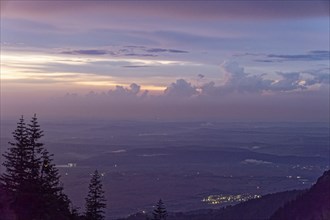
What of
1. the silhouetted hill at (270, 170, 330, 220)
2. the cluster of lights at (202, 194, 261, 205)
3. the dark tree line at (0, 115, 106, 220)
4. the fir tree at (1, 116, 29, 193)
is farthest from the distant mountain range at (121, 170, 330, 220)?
the fir tree at (1, 116, 29, 193)

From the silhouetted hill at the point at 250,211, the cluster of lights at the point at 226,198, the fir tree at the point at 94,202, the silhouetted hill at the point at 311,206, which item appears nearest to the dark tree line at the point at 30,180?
the fir tree at the point at 94,202

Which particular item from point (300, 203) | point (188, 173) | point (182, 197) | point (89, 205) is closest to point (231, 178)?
point (188, 173)

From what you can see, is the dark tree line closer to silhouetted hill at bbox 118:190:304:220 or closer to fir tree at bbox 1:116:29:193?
fir tree at bbox 1:116:29:193

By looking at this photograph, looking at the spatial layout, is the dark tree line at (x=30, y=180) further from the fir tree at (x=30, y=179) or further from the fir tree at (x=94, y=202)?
the fir tree at (x=94, y=202)

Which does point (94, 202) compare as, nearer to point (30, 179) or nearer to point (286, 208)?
point (30, 179)

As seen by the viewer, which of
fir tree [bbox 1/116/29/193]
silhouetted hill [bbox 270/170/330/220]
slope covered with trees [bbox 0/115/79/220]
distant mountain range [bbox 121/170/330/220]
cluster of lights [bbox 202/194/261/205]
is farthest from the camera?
cluster of lights [bbox 202/194/261/205]

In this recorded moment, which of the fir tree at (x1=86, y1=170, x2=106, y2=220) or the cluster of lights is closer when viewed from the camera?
the fir tree at (x1=86, y1=170, x2=106, y2=220)

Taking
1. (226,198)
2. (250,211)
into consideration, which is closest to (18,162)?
(250,211)
